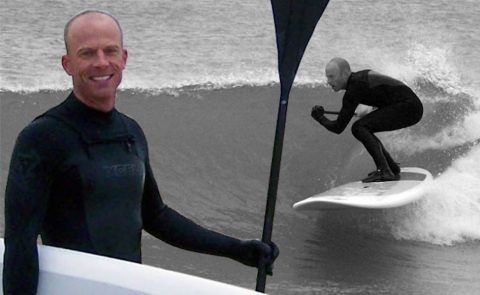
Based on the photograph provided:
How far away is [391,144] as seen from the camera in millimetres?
8281

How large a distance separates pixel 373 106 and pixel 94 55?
17.0 ft

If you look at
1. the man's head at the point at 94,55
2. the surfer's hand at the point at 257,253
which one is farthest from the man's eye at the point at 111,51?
the surfer's hand at the point at 257,253

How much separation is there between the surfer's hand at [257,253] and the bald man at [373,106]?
14.7 ft

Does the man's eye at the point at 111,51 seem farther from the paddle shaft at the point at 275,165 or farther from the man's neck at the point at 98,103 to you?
the paddle shaft at the point at 275,165

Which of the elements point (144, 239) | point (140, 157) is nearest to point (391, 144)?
point (144, 239)

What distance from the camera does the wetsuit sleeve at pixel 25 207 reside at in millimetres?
1900

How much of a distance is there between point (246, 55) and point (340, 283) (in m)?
10.5

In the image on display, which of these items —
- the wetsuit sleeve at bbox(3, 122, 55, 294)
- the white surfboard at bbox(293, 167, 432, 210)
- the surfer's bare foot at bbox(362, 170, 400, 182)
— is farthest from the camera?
the surfer's bare foot at bbox(362, 170, 400, 182)

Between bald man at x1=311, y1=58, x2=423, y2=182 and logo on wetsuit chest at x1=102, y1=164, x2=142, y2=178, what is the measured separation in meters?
4.67

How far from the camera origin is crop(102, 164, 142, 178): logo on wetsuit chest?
208 centimetres

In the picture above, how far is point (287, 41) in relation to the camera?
2.29 m

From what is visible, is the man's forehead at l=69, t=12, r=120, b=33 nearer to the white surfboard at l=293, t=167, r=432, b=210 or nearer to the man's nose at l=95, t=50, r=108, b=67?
the man's nose at l=95, t=50, r=108, b=67

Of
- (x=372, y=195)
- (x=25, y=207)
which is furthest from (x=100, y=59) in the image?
(x=372, y=195)

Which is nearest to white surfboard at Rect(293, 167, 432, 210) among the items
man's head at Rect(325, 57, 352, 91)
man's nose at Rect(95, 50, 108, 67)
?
man's head at Rect(325, 57, 352, 91)
